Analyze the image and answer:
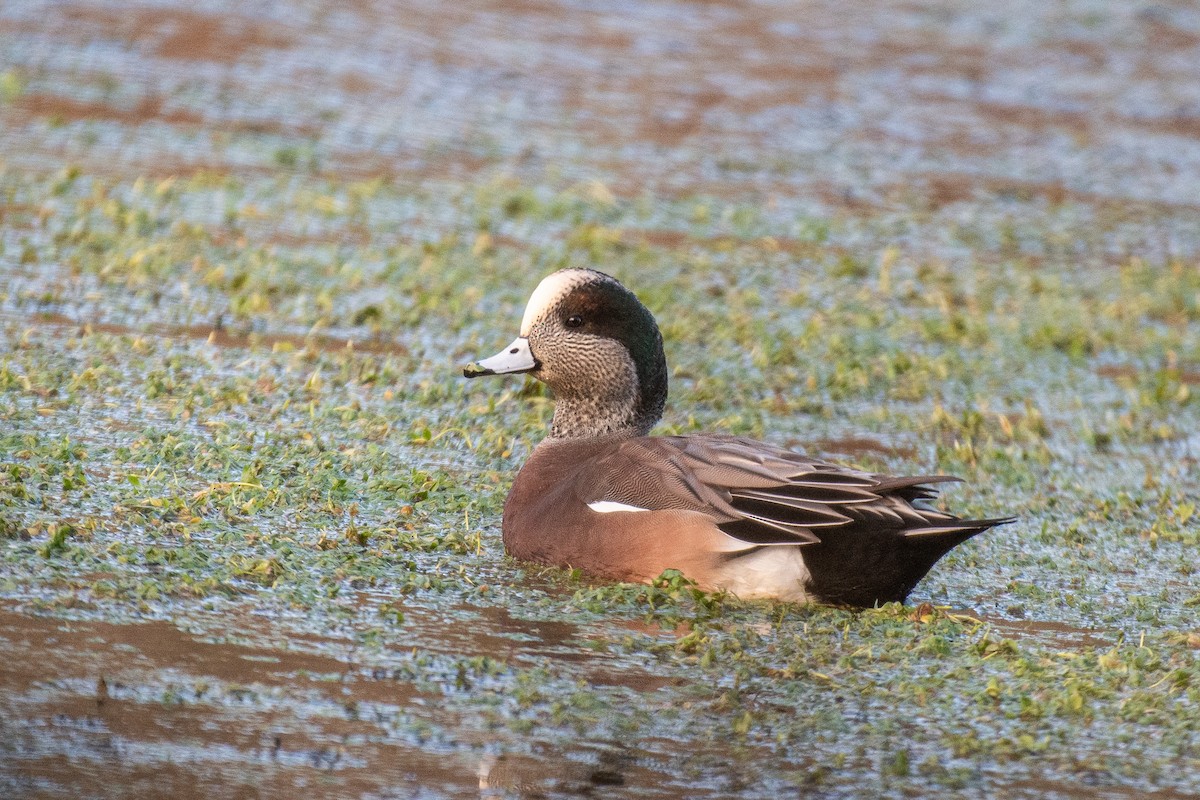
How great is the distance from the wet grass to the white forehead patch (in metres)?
0.74

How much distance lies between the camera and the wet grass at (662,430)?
4.90m

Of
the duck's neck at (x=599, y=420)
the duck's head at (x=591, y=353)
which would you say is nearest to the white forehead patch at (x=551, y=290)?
the duck's head at (x=591, y=353)

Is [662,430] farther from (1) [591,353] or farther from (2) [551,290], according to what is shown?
(2) [551,290]

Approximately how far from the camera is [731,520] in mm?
5785

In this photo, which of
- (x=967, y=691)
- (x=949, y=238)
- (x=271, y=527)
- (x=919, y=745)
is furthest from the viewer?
(x=949, y=238)

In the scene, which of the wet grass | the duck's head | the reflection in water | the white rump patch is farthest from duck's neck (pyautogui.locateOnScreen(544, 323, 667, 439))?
the reflection in water

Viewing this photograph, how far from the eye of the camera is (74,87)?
44.9 feet

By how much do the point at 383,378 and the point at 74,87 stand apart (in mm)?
6637

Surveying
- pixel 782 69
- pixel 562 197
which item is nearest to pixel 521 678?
pixel 562 197

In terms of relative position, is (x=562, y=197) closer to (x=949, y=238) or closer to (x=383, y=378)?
(x=949, y=238)

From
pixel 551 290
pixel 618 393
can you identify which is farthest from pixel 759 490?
pixel 551 290

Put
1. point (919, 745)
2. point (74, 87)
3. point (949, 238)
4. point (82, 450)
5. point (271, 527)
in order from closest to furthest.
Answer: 1. point (919, 745)
2. point (271, 527)
3. point (82, 450)
4. point (949, 238)
5. point (74, 87)

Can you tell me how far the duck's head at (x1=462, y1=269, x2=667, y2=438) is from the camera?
6.73 meters

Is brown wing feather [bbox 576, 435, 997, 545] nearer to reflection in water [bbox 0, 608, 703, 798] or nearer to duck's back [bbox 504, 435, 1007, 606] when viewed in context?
duck's back [bbox 504, 435, 1007, 606]
